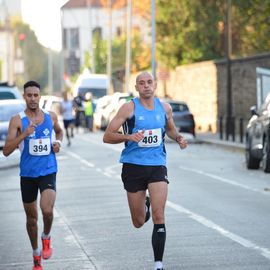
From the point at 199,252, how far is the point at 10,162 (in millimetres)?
17638

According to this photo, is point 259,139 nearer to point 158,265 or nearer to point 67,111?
point 67,111

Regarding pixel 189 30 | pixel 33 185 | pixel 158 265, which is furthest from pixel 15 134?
pixel 189 30

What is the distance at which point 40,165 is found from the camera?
11.1 m

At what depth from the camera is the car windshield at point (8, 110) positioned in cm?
3294

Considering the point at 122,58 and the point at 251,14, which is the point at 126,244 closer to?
the point at 251,14

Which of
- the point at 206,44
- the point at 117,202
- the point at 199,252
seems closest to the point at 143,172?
the point at 199,252

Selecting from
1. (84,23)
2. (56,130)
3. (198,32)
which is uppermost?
(84,23)

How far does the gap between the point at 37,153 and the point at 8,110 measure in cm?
2218

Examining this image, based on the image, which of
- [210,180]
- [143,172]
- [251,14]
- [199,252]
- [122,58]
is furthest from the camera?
[122,58]

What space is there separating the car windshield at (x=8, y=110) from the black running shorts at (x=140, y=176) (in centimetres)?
2241

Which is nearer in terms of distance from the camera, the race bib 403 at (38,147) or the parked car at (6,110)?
the race bib 403 at (38,147)

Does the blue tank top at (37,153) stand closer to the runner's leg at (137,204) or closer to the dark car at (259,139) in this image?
the runner's leg at (137,204)

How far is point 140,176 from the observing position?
34.9 feet

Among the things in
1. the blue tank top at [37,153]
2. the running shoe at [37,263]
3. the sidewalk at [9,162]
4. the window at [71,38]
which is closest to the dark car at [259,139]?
the sidewalk at [9,162]
